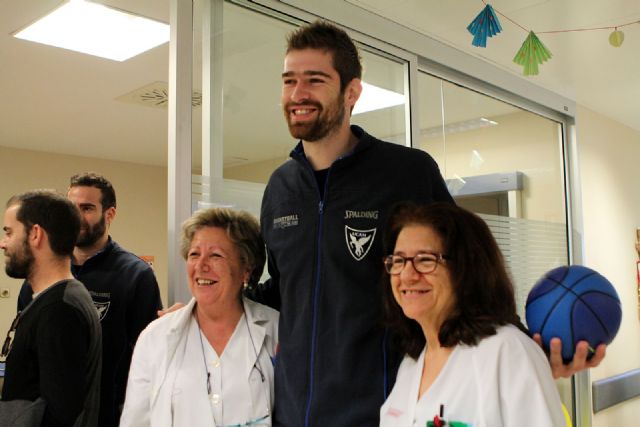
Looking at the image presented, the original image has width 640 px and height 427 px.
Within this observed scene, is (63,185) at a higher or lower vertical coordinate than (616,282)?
higher

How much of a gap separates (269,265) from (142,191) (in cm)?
611

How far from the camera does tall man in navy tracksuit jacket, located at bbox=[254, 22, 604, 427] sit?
60.9 inches

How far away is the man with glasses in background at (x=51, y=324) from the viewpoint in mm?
1779

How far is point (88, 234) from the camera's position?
2502 millimetres

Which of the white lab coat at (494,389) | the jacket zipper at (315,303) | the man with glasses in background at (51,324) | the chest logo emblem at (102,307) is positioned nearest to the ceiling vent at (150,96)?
the chest logo emblem at (102,307)

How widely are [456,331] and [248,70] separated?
147cm

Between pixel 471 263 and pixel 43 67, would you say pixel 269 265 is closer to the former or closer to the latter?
pixel 471 263

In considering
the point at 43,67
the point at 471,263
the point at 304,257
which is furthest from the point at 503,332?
the point at 43,67

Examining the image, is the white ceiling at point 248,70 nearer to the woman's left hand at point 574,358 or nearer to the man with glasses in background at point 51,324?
the man with glasses in background at point 51,324

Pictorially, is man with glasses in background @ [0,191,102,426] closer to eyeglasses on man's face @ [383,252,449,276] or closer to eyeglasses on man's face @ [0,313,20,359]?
eyeglasses on man's face @ [0,313,20,359]

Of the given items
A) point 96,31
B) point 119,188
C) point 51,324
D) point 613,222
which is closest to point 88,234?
point 51,324

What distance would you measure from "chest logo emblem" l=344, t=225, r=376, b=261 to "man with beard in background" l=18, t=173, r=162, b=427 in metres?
1.12

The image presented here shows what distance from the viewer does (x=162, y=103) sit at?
4.82m

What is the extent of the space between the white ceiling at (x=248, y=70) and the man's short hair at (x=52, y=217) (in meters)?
0.63
